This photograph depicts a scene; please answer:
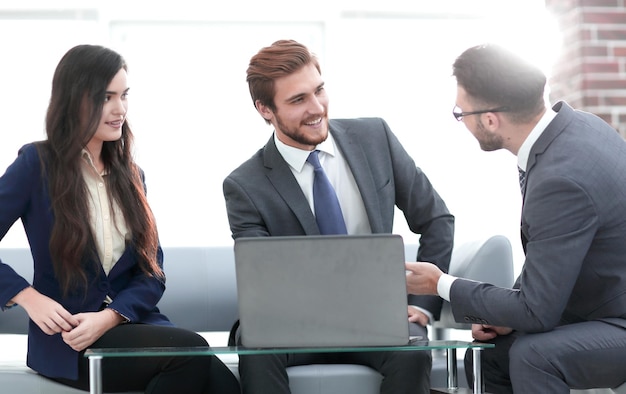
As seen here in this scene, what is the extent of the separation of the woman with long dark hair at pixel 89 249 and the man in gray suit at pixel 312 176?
0.37 meters

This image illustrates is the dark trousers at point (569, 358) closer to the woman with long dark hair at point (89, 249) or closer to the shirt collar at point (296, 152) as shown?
the woman with long dark hair at point (89, 249)

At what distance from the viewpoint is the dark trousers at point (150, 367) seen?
101 inches

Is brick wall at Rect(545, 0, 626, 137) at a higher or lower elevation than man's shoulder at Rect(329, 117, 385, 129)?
higher

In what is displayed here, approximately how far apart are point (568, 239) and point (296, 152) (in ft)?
3.56

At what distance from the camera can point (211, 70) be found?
4977 mm

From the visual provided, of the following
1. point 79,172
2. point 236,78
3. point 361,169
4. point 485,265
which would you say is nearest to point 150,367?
point 79,172

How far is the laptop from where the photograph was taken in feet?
6.83

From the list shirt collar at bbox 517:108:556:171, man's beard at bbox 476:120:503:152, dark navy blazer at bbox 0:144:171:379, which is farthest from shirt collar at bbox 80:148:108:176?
shirt collar at bbox 517:108:556:171

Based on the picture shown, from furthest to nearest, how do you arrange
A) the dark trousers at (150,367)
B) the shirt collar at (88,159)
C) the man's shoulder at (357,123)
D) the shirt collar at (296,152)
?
the man's shoulder at (357,123) < the shirt collar at (296,152) < the shirt collar at (88,159) < the dark trousers at (150,367)

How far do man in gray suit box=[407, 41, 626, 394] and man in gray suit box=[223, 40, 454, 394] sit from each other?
50cm

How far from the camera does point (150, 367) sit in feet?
8.45

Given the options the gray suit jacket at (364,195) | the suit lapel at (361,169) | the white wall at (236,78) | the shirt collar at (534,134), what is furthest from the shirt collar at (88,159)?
the white wall at (236,78)

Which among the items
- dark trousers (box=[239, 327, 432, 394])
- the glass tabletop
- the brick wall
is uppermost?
the brick wall

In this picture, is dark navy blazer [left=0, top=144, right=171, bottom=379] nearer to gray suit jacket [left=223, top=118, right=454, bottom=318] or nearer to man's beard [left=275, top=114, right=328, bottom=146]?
gray suit jacket [left=223, top=118, right=454, bottom=318]
